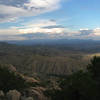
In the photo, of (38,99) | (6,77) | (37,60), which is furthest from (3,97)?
(37,60)

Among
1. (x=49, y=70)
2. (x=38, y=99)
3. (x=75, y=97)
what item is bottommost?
(x=49, y=70)

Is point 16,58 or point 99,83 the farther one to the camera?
point 16,58

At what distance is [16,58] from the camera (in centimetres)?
10994

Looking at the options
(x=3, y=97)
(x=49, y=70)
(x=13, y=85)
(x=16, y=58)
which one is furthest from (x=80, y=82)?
(x=16, y=58)

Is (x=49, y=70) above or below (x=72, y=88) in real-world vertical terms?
below

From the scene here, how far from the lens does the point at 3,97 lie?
53.8ft

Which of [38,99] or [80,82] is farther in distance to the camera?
[38,99]

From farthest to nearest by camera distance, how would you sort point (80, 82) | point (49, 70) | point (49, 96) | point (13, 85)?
point (49, 70), point (13, 85), point (49, 96), point (80, 82)

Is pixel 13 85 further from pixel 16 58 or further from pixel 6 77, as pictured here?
pixel 16 58

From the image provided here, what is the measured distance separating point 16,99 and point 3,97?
43.2 inches

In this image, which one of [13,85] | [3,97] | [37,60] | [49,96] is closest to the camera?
[3,97]

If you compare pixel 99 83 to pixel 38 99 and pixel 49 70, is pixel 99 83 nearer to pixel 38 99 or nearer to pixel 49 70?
pixel 38 99

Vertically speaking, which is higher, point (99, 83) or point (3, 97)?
point (99, 83)

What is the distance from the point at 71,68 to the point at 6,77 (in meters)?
72.2
